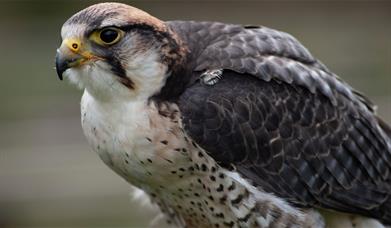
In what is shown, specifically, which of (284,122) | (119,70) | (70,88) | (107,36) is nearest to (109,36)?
(107,36)

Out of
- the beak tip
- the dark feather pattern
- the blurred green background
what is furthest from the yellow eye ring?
the blurred green background

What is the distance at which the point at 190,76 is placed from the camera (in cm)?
645

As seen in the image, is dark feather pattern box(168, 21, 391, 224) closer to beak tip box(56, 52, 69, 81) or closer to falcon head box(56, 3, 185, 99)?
falcon head box(56, 3, 185, 99)

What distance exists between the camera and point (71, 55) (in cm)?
605

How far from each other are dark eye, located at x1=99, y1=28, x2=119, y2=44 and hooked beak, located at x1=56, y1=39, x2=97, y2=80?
119mm

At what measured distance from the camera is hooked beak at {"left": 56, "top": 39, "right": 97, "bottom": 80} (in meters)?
6.04

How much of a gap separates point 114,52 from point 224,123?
78 centimetres

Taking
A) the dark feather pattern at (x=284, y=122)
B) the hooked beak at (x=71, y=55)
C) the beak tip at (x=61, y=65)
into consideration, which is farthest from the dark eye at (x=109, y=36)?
the dark feather pattern at (x=284, y=122)

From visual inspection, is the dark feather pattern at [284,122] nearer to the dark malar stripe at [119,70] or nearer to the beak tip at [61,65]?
the dark malar stripe at [119,70]

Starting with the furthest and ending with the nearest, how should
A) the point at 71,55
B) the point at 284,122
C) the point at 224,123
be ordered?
the point at 284,122
the point at 224,123
the point at 71,55

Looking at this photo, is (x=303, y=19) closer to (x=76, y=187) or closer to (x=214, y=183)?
(x=76, y=187)

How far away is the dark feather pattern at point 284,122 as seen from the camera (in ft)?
20.9

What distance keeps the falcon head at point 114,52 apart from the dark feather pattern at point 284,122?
0.85 ft

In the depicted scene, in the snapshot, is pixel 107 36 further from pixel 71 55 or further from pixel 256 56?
pixel 256 56
